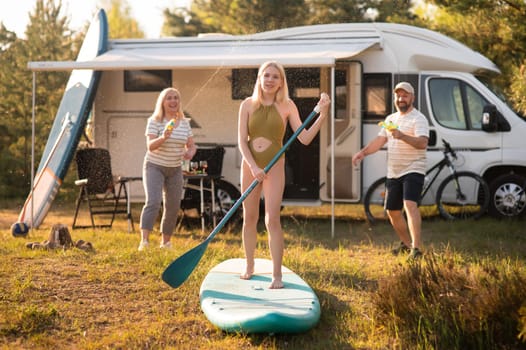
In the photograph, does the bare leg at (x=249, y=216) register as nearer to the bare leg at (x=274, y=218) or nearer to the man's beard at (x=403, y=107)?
the bare leg at (x=274, y=218)

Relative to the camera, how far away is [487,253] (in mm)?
7789

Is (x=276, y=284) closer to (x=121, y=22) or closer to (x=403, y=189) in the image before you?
(x=403, y=189)

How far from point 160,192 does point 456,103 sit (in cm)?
444

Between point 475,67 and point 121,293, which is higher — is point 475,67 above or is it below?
above

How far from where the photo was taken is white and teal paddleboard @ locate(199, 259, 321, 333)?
475 centimetres

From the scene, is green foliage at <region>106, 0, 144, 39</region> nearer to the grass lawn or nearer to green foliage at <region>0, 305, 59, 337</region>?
the grass lawn

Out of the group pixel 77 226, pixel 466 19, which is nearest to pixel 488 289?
pixel 77 226

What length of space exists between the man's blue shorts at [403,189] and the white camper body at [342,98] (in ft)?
7.09

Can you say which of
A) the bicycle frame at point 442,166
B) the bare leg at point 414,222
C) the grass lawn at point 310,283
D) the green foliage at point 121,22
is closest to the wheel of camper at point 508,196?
the bicycle frame at point 442,166

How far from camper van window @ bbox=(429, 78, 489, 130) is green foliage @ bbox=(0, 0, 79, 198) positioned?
7.60 metres

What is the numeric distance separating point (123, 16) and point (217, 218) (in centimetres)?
2625

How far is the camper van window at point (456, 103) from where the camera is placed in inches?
399

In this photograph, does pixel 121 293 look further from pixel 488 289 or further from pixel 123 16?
pixel 123 16

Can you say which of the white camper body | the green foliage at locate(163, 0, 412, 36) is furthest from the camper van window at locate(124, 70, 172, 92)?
the green foliage at locate(163, 0, 412, 36)
